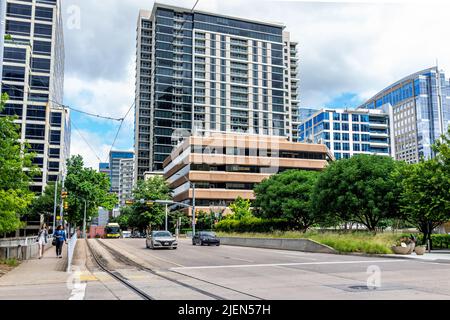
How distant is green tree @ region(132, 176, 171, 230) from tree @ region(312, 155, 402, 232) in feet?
168

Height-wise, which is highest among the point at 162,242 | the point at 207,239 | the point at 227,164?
the point at 227,164

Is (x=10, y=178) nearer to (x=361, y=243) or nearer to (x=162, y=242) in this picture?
(x=162, y=242)

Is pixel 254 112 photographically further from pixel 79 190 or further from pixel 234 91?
pixel 79 190

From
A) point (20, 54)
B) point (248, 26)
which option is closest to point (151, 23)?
point (248, 26)

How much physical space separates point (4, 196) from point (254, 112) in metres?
123

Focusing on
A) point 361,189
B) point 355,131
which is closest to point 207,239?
point 361,189

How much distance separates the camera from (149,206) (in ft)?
285

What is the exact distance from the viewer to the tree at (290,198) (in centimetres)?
5134

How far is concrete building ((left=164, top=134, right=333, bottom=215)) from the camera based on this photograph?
3519 inches

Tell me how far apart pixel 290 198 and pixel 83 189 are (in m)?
28.1

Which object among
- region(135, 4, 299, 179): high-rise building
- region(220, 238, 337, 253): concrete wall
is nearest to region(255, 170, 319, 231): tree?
region(220, 238, 337, 253): concrete wall
